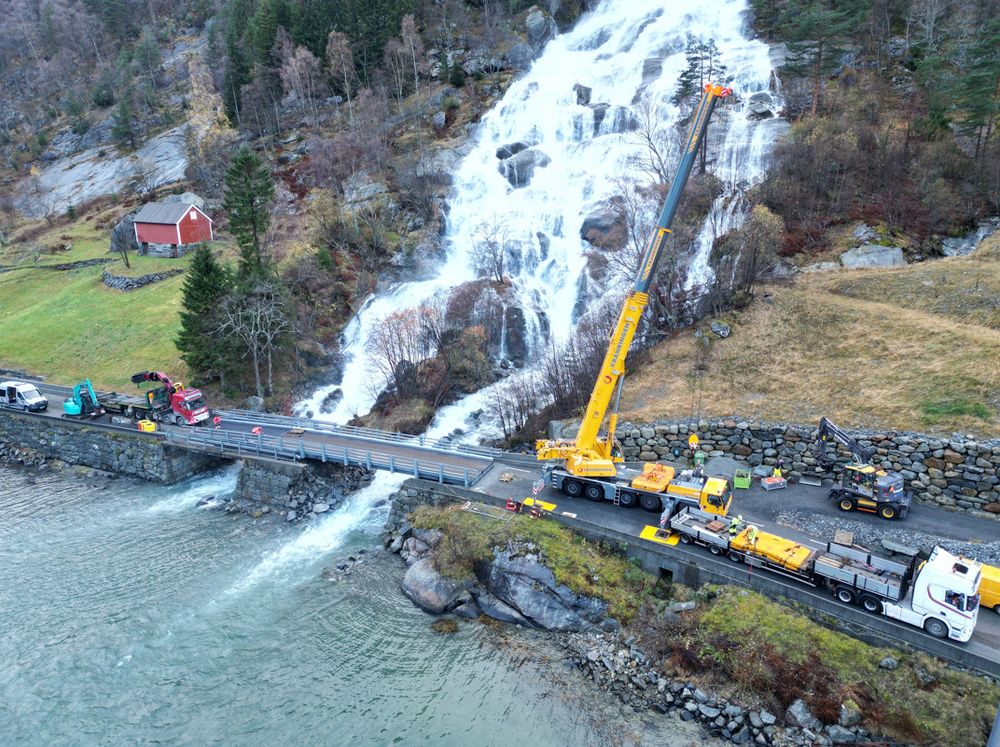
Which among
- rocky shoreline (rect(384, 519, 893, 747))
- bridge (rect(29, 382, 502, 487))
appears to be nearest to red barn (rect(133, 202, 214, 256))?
bridge (rect(29, 382, 502, 487))

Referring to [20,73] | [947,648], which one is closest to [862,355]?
[947,648]

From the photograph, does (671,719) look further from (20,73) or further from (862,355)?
(20,73)

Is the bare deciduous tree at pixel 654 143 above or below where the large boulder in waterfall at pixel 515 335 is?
above

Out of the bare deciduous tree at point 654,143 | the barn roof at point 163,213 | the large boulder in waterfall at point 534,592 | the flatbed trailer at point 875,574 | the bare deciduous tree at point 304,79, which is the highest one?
the bare deciduous tree at point 304,79

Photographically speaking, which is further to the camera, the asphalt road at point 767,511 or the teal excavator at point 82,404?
the teal excavator at point 82,404

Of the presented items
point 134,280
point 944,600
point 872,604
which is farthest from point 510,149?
point 944,600

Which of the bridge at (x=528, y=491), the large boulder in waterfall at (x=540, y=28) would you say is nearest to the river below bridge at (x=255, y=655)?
the bridge at (x=528, y=491)

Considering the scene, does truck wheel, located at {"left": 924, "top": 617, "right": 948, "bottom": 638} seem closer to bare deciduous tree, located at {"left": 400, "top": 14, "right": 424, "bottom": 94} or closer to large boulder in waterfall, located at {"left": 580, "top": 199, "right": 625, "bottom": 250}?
large boulder in waterfall, located at {"left": 580, "top": 199, "right": 625, "bottom": 250}

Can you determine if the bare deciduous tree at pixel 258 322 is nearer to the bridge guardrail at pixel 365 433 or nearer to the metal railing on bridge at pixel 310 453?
the bridge guardrail at pixel 365 433
